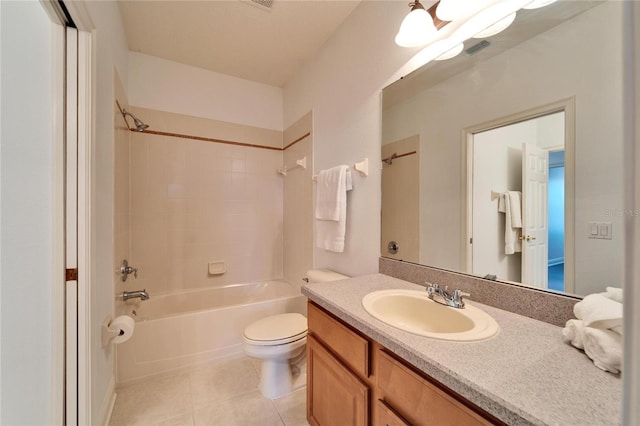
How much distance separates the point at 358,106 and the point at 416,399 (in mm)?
1568

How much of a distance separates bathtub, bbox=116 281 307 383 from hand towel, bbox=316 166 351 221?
884 millimetres

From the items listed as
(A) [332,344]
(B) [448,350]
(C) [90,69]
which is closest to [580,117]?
(B) [448,350]

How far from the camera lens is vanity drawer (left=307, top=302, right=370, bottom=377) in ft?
2.83

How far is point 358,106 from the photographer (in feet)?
5.40

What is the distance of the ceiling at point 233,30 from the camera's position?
1653mm

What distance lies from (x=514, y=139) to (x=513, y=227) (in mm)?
348

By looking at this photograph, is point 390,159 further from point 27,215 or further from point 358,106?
point 27,215

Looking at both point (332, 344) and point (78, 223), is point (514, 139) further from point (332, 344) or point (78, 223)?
point (78, 223)

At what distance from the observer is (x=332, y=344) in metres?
1.03

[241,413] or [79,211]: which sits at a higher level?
[79,211]

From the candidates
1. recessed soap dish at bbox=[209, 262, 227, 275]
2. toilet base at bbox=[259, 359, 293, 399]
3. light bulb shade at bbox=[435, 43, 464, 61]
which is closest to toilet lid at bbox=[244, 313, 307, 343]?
toilet base at bbox=[259, 359, 293, 399]

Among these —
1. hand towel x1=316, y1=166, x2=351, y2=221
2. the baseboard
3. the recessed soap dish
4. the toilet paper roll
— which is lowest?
the baseboard

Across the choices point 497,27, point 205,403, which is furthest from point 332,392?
point 497,27

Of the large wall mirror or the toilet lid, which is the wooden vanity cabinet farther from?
the large wall mirror
